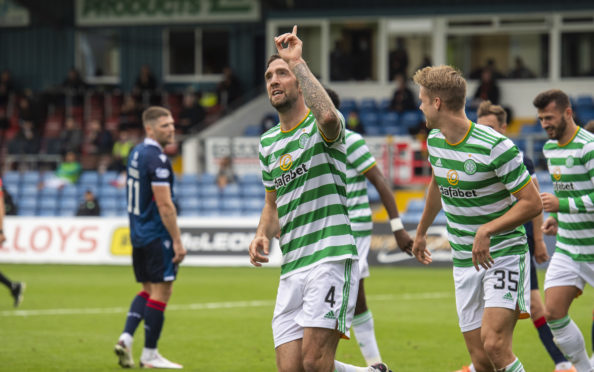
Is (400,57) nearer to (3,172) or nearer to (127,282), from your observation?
(3,172)

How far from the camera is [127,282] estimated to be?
645 inches

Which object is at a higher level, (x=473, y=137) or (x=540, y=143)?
(x=473, y=137)

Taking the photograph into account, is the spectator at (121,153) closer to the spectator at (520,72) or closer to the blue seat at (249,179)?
the blue seat at (249,179)

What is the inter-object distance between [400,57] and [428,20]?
1.65m

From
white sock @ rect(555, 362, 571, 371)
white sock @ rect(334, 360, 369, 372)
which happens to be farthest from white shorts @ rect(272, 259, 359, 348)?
white sock @ rect(555, 362, 571, 371)

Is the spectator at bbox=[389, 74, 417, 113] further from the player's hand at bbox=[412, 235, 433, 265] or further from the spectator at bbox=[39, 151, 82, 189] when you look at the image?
the player's hand at bbox=[412, 235, 433, 265]

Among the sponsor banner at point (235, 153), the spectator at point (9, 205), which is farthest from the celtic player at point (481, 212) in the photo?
the sponsor banner at point (235, 153)

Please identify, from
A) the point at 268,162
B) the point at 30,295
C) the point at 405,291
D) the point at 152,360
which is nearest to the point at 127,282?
the point at 30,295

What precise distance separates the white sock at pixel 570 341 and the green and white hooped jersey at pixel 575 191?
55cm

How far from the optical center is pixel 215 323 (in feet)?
37.9

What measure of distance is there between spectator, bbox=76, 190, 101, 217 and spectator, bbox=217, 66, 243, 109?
8089 millimetres

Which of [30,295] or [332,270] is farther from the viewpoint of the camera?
[30,295]

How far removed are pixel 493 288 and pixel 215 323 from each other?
20.1 ft

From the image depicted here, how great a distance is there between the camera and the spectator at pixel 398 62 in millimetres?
28609
